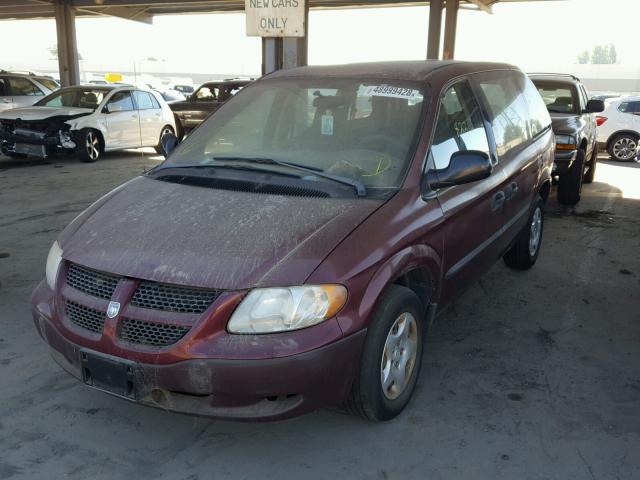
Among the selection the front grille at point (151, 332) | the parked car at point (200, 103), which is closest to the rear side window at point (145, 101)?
the parked car at point (200, 103)

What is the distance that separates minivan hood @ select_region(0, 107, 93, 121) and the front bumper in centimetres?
999

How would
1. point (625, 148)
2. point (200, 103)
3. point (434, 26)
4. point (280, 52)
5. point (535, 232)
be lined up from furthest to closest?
point (434, 26), point (200, 103), point (625, 148), point (280, 52), point (535, 232)

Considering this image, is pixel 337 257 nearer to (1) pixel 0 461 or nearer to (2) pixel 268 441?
(2) pixel 268 441

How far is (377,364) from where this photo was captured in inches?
104

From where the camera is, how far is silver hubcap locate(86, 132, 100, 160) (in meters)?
11.9

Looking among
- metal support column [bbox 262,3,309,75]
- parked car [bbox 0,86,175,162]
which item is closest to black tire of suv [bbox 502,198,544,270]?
metal support column [bbox 262,3,309,75]

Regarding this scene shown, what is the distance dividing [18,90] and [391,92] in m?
14.2

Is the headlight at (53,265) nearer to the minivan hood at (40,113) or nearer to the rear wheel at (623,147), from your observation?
the minivan hood at (40,113)

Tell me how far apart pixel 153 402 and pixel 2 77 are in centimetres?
1476

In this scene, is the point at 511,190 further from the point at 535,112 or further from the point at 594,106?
the point at 594,106

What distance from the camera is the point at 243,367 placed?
230 centimetres

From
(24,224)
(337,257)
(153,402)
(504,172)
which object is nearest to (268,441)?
(153,402)

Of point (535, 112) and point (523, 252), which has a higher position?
point (535, 112)

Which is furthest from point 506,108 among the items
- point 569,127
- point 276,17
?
point 569,127
